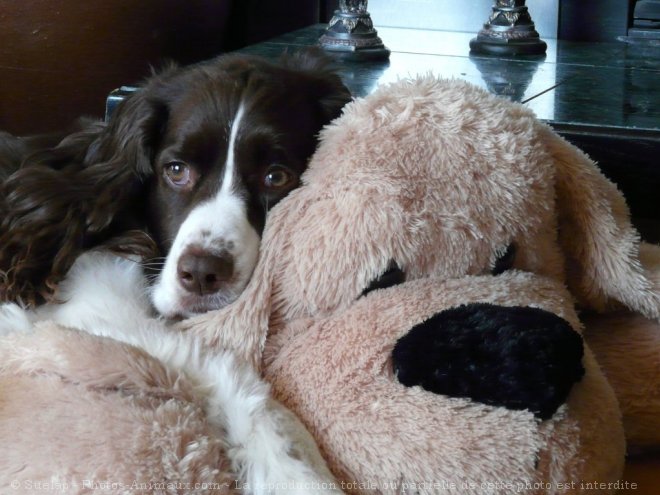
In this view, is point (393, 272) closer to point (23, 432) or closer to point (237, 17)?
point (23, 432)

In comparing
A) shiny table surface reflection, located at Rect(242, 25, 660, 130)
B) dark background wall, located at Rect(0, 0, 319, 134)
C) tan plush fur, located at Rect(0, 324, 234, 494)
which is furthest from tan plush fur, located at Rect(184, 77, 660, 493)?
dark background wall, located at Rect(0, 0, 319, 134)

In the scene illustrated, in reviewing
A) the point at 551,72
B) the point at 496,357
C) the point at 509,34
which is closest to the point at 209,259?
the point at 496,357

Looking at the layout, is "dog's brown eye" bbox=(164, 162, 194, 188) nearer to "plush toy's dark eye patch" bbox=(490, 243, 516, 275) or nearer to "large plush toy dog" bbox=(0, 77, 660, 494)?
"large plush toy dog" bbox=(0, 77, 660, 494)

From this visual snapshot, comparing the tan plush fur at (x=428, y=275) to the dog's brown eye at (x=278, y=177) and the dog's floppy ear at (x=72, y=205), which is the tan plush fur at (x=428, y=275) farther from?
the dog's floppy ear at (x=72, y=205)

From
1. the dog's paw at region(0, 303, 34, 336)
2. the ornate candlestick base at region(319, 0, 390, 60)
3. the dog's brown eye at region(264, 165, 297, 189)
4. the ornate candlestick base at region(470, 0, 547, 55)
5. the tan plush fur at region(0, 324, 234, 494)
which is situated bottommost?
the ornate candlestick base at region(470, 0, 547, 55)

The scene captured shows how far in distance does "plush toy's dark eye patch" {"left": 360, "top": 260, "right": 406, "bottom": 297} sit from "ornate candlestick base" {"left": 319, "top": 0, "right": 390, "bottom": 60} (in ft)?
4.32

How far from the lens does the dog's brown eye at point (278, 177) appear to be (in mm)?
1144

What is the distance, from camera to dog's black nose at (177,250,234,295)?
1.05m

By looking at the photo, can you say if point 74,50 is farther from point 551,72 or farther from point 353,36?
point 551,72

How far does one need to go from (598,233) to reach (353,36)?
1.32 m

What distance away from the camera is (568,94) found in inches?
71.0

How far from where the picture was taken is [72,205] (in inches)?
48.4

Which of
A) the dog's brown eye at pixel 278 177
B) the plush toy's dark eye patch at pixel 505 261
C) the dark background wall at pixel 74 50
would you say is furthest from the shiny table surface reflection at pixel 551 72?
the plush toy's dark eye patch at pixel 505 261

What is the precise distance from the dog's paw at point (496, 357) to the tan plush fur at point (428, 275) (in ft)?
0.04
